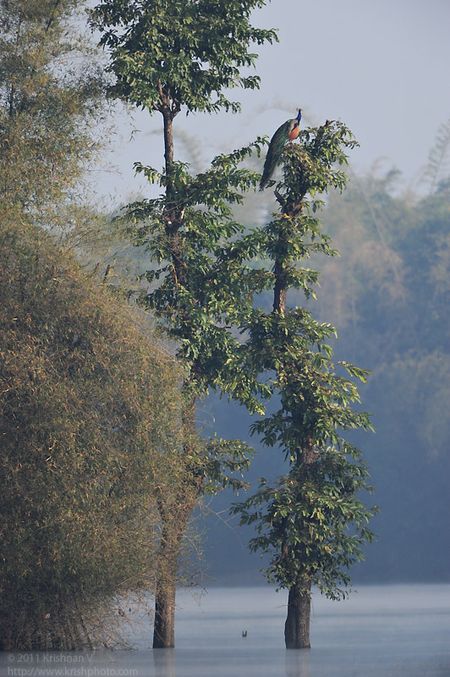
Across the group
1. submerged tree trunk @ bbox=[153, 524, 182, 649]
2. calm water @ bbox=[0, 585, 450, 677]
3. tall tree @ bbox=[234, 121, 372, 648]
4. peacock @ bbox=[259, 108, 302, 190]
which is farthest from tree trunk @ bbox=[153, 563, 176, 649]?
peacock @ bbox=[259, 108, 302, 190]

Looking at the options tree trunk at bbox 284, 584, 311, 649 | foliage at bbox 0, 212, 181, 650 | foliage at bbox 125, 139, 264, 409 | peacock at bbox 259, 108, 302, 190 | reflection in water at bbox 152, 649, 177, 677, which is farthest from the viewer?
foliage at bbox 125, 139, 264, 409

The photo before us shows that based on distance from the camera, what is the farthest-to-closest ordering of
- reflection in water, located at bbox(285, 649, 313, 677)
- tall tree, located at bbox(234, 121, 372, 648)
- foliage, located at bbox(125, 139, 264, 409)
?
foliage, located at bbox(125, 139, 264, 409) → tall tree, located at bbox(234, 121, 372, 648) → reflection in water, located at bbox(285, 649, 313, 677)

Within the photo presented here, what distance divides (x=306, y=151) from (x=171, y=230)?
231cm

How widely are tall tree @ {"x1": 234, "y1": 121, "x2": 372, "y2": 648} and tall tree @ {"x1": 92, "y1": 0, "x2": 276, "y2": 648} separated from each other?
2.44 ft

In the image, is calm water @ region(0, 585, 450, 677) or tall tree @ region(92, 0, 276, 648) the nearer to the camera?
calm water @ region(0, 585, 450, 677)

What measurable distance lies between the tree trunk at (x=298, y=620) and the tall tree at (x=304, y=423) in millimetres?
14

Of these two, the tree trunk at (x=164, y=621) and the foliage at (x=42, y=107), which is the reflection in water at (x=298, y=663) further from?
the foliage at (x=42, y=107)

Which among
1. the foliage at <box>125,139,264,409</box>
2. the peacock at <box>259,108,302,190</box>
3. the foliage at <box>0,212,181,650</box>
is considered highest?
the peacock at <box>259,108,302,190</box>

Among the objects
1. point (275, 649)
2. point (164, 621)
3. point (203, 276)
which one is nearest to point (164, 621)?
point (164, 621)

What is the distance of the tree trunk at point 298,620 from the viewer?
21.8 metres

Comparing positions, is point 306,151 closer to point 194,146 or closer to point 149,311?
point 149,311

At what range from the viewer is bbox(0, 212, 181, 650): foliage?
786 inches

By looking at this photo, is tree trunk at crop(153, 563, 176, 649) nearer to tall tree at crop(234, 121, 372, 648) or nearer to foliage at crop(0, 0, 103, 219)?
tall tree at crop(234, 121, 372, 648)

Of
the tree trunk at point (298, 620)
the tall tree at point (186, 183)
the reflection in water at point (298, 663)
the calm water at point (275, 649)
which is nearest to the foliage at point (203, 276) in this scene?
the tall tree at point (186, 183)
